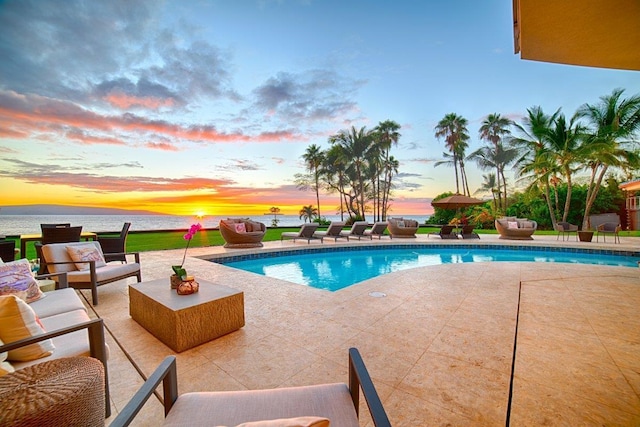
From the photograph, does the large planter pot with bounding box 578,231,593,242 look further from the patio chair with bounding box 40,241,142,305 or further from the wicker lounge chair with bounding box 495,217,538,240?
the patio chair with bounding box 40,241,142,305

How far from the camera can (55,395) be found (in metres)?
0.93

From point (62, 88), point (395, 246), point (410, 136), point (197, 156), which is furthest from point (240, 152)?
point (410, 136)

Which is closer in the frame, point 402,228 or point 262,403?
point 262,403

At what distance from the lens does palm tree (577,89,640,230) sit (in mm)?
11711

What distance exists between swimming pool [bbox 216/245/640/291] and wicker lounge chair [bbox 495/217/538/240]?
3.74 ft

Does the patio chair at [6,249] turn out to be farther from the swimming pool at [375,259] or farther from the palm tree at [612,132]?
the palm tree at [612,132]

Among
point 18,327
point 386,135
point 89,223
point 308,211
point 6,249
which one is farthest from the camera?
point 89,223

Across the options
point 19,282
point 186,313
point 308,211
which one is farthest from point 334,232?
point 308,211

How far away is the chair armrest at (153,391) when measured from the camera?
736 mm

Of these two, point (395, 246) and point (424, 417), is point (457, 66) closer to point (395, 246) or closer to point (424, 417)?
point (395, 246)

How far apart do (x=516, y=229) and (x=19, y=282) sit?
13587 mm

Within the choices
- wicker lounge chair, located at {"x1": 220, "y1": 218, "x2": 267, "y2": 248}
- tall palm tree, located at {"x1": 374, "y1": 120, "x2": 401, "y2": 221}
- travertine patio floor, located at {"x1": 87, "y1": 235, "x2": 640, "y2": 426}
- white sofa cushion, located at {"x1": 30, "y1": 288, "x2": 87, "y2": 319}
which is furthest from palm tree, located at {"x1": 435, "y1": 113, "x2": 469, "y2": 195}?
white sofa cushion, located at {"x1": 30, "y1": 288, "x2": 87, "y2": 319}

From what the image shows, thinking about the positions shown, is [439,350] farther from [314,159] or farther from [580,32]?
[314,159]

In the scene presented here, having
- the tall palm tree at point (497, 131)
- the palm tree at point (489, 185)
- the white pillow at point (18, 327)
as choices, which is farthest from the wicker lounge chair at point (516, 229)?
the white pillow at point (18, 327)
